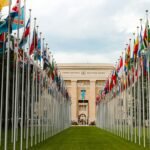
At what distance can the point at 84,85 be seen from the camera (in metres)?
146

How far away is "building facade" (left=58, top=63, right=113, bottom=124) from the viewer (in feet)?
472

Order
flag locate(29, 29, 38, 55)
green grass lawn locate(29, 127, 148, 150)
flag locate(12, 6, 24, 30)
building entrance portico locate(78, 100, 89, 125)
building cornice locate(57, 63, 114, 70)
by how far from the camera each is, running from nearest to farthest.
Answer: flag locate(12, 6, 24, 30)
green grass lawn locate(29, 127, 148, 150)
flag locate(29, 29, 38, 55)
building cornice locate(57, 63, 114, 70)
building entrance portico locate(78, 100, 89, 125)

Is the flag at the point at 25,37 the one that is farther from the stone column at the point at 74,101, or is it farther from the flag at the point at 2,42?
the stone column at the point at 74,101

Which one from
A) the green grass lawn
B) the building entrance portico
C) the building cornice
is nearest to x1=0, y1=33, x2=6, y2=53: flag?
the green grass lawn

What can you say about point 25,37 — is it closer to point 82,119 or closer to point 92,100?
point 92,100

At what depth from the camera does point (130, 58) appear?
41094mm

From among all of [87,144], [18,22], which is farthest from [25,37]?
[87,144]

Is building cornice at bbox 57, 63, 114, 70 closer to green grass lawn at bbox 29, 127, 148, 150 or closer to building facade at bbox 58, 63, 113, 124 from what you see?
building facade at bbox 58, 63, 113, 124

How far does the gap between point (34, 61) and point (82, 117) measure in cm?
11352

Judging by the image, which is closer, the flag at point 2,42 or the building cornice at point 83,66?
the flag at point 2,42

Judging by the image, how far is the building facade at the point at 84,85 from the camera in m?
144

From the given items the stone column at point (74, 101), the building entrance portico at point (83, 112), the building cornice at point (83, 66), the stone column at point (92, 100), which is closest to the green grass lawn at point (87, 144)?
the stone column at point (74, 101)

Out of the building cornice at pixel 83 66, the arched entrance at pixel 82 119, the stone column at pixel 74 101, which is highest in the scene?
the building cornice at pixel 83 66

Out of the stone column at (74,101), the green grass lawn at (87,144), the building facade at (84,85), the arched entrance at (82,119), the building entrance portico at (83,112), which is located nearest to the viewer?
the green grass lawn at (87,144)
